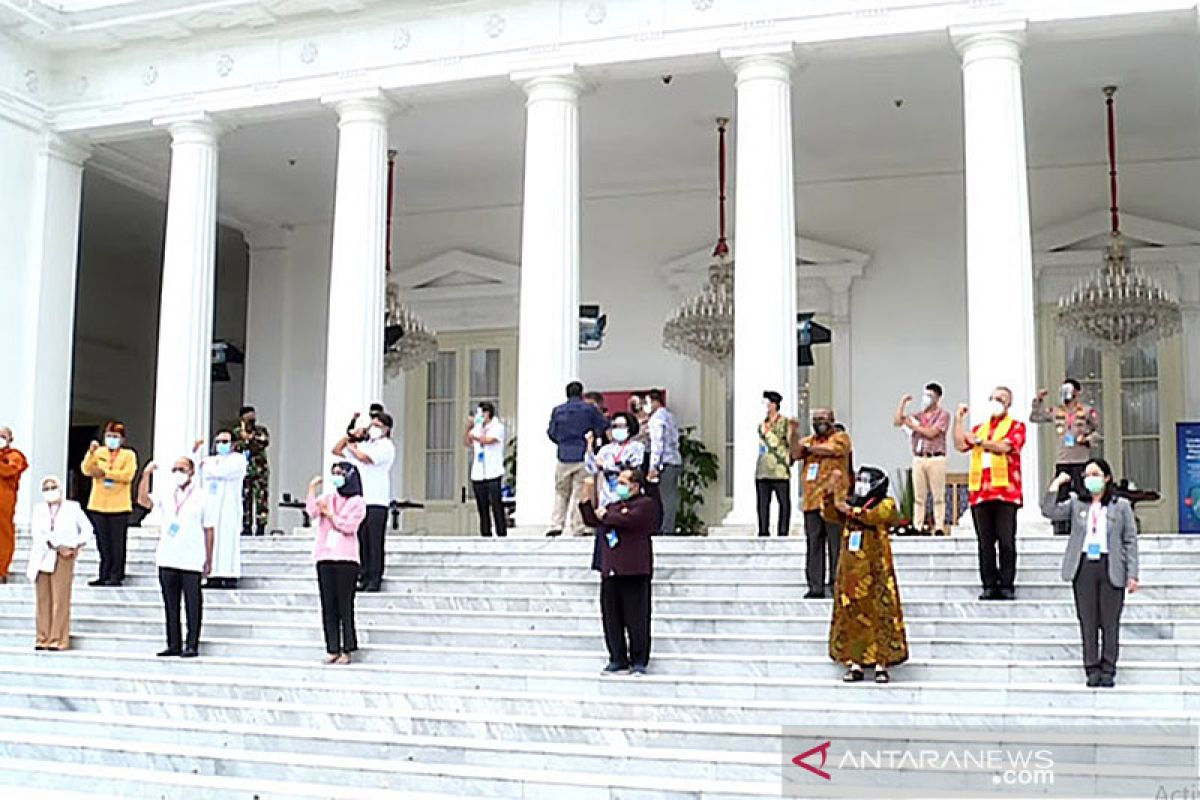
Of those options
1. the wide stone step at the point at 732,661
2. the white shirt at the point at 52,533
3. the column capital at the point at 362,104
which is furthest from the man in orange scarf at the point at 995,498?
the column capital at the point at 362,104

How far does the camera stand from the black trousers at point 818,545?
985 cm

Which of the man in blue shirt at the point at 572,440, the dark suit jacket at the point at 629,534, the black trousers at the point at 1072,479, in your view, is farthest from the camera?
the man in blue shirt at the point at 572,440

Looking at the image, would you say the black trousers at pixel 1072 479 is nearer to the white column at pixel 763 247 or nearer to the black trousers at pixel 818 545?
the black trousers at pixel 818 545

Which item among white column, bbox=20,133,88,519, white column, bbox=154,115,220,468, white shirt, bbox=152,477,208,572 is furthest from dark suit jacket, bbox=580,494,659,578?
white column, bbox=20,133,88,519

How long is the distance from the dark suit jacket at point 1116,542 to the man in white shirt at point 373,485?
17.4 feet

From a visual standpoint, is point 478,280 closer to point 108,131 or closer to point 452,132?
point 452,132

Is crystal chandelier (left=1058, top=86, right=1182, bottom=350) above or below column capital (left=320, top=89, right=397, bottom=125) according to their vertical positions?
below

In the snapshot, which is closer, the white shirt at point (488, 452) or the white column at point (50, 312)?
the white shirt at point (488, 452)

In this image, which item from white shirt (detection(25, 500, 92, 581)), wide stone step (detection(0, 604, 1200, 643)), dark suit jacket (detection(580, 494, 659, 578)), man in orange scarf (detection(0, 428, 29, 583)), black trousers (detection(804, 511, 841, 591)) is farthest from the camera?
man in orange scarf (detection(0, 428, 29, 583))

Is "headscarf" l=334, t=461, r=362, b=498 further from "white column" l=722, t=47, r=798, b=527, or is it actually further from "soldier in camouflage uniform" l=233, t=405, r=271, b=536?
"soldier in camouflage uniform" l=233, t=405, r=271, b=536

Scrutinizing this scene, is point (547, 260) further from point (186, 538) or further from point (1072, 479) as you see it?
point (1072, 479)

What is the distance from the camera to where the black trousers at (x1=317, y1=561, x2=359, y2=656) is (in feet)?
30.7

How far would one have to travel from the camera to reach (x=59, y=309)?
16219 mm

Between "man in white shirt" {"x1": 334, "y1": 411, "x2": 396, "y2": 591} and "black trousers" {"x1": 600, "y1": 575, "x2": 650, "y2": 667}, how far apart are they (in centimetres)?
292
